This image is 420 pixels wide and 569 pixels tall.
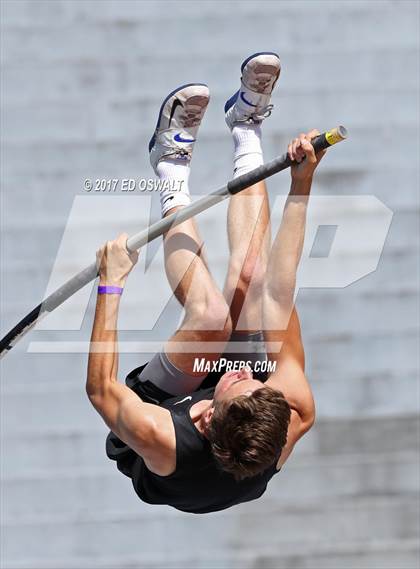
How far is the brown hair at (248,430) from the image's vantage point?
3369mm

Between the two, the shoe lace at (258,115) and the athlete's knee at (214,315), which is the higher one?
the shoe lace at (258,115)

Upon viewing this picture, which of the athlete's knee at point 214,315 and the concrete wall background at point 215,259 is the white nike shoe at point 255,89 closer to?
the athlete's knee at point 214,315

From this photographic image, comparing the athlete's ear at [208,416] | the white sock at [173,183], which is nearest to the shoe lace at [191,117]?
the white sock at [173,183]

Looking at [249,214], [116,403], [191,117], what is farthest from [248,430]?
[191,117]

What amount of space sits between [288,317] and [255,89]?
73cm

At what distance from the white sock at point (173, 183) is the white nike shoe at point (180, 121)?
0.02 meters

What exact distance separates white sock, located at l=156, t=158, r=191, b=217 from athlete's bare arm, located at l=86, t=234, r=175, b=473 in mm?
571

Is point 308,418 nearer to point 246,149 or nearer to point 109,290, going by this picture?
point 109,290

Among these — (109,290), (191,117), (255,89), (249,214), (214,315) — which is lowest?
(214,315)

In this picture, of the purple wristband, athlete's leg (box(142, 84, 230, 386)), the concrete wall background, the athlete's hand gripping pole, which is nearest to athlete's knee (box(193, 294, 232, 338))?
athlete's leg (box(142, 84, 230, 386))

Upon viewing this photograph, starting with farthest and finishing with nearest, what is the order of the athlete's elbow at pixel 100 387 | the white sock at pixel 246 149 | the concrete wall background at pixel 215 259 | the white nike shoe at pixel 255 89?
the concrete wall background at pixel 215 259, the white sock at pixel 246 149, the white nike shoe at pixel 255 89, the athlete's elbow at pixel 100 387

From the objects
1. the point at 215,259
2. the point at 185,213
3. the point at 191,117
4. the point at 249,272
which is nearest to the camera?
the point at 185,213

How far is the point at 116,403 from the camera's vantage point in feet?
11.4

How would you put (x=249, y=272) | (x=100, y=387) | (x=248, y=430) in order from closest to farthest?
1. (x=248, y=430)
2. (x=100, y=387)
3. (x=249, y=272)
